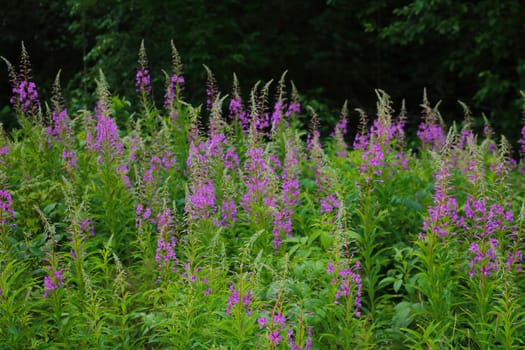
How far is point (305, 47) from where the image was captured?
1392 centimetres

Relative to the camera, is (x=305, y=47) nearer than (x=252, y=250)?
No

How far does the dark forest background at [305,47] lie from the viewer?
1154 cm

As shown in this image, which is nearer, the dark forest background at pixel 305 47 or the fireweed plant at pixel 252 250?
the fireweed plant at pixel 252 250

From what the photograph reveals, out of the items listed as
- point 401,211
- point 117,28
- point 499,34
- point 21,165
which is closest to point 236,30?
point 117,28

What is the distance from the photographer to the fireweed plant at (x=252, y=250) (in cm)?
441

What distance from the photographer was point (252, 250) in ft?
17.7

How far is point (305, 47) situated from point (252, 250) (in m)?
9.18

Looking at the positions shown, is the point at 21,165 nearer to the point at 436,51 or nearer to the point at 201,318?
the point at 201,318

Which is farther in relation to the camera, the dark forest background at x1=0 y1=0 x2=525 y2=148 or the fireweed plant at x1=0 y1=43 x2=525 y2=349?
the dark forest background at x1=0 y1=0 x2=525 y2=148

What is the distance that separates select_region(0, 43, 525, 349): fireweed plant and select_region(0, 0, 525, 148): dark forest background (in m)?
4.10

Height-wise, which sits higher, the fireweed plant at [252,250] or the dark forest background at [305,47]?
the dark forest background at [305,47]

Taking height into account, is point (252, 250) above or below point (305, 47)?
below

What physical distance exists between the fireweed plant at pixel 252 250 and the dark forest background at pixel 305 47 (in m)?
4.10

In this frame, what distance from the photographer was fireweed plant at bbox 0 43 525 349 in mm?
4410
